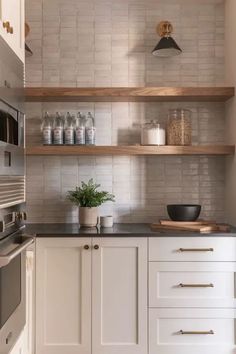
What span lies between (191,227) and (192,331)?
0.59 metres

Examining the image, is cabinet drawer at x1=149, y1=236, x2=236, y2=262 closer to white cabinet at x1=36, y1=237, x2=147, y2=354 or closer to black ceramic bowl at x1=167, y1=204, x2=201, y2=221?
white cabinet at x1=36, y1=237, x2=147, y2=354

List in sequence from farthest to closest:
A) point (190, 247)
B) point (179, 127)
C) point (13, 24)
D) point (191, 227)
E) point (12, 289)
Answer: point (179, 127)
point (191, 227)
point (190, 247)
point (13, 24)
point (12, 289)

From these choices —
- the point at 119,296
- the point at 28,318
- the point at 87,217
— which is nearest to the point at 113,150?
the point at 87,217

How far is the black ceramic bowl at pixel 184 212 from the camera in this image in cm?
266

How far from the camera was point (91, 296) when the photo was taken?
2.37 metres

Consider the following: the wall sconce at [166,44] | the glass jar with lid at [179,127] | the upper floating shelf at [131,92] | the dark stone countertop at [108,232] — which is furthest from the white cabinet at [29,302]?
the wall sconce at [166,44]

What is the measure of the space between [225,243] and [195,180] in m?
0.66

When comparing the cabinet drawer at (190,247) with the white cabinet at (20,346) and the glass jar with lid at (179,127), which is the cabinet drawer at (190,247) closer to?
the glass jar with lid at (179,127)

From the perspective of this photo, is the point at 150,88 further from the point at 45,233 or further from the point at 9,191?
the point at 9,191

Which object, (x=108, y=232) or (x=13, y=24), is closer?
(x=13, y=24)

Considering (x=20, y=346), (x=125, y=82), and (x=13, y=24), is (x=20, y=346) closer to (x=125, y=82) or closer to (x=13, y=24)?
(x=13, y=24)

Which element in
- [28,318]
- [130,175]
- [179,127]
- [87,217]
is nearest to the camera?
[28,318]

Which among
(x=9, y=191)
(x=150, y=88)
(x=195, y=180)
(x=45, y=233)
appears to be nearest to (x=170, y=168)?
(x=195, y=180)

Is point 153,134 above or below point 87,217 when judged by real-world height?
above
